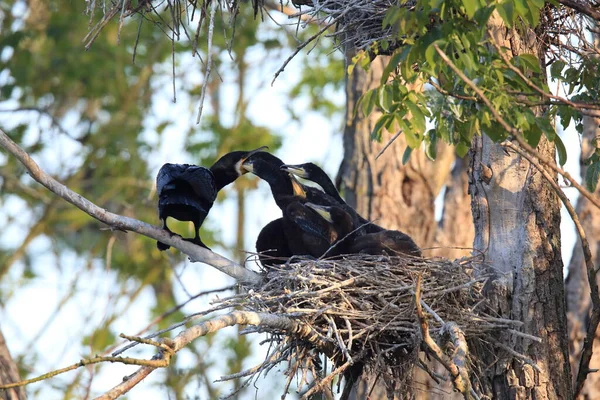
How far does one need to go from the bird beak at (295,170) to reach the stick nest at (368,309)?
1860 millimetres

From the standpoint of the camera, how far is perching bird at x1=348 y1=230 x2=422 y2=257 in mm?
6164

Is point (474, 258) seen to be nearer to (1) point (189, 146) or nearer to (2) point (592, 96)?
(2) point (592, 96)

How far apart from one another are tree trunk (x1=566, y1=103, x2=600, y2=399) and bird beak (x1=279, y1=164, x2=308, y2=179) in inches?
125

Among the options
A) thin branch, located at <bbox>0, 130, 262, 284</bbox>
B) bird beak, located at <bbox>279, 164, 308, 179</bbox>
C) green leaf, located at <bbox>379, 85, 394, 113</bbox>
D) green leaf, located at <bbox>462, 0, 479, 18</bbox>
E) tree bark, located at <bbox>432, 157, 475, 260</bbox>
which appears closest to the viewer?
green leaf, located at <bbox>462, 0, 479, 18</bbox>

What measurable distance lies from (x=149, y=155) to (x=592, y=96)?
11015 mm

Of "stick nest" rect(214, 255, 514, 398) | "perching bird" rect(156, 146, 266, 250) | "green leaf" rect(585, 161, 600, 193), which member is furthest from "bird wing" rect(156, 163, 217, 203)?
"green leaf" rect(585, 161, 600, 193)

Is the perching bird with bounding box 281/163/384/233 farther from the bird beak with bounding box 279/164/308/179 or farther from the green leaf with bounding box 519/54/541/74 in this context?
the green leaf with bounding box 519/54/541/74

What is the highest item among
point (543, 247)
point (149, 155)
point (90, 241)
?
point (149, 155)

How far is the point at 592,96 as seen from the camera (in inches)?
190

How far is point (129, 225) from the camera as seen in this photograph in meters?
5.09

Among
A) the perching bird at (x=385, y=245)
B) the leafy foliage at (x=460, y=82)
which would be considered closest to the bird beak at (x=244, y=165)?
the perching bird at (x=385, y=245)

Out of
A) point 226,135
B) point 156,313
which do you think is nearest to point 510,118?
point 226,135

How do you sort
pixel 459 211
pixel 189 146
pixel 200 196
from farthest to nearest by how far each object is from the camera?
pixel 189 146, pixel 459 211, pixel 200 196

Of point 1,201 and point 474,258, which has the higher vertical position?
point 1,201
